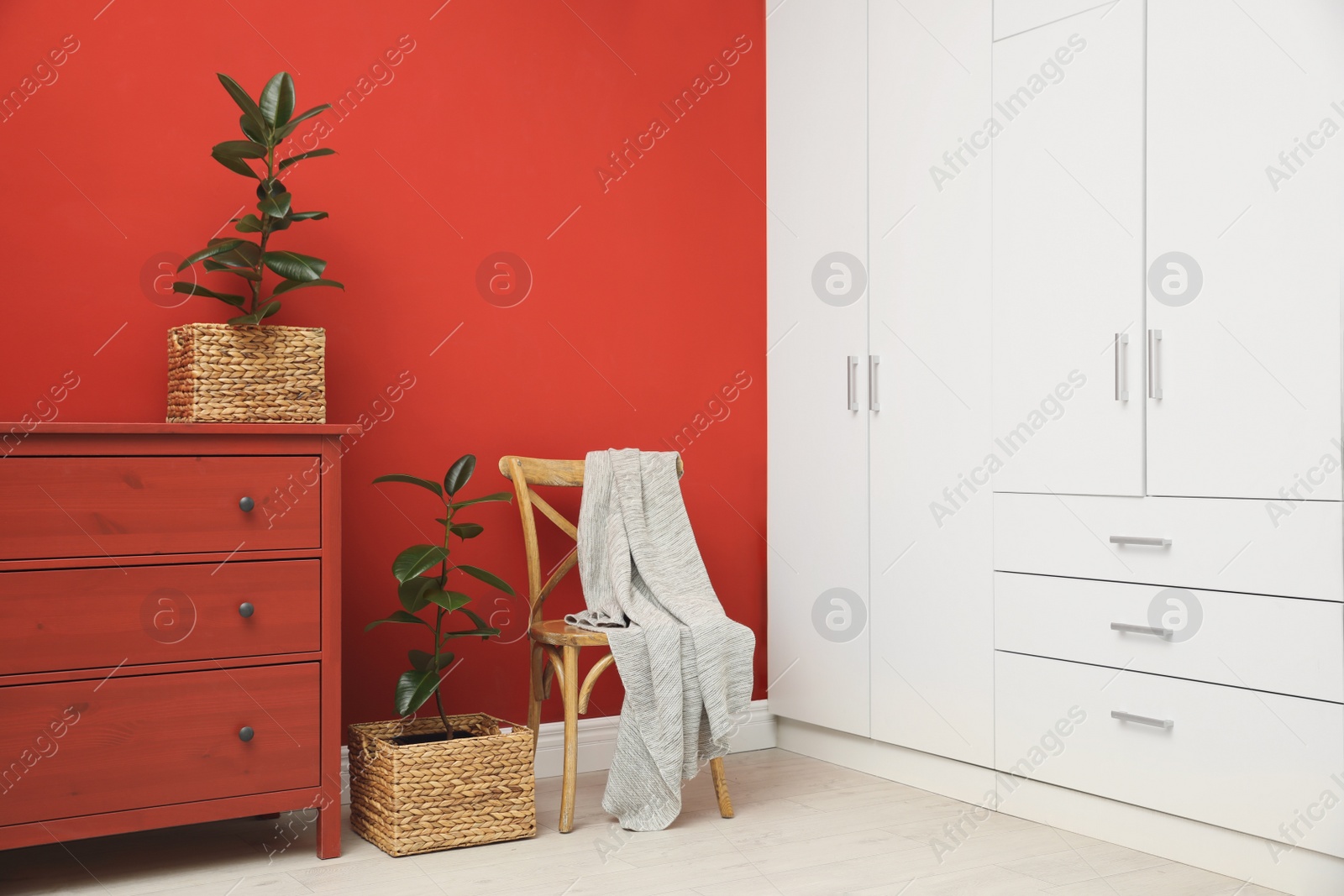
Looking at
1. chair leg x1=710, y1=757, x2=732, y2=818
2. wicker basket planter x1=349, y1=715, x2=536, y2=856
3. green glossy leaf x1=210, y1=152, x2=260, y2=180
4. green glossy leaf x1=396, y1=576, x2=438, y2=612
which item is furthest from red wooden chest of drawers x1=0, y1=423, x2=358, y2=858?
chair leg x1=710, y1=757, x2=732, y2=818

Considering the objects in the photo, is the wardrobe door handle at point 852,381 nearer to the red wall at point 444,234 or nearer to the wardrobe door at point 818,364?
the wardrobe door at point 818,364

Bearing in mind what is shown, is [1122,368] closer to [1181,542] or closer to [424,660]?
[1181,542]

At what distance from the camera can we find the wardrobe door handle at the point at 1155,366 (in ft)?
7.62

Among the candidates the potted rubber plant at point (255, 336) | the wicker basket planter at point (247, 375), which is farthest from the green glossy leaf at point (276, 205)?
the wicker basket planter at point (247, 375)

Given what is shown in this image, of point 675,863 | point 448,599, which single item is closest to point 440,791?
point 448,599

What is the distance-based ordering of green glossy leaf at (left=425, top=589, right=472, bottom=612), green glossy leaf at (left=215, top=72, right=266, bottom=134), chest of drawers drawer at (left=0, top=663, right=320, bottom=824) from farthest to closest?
green glossy leaf at (left=425, top=589, right=472, bottom=612), green glossy leaf at (left=215, top=72, right=266, bottom=134), chest of drawers drawer at (left=0, top=663, right=320, bottom=824)

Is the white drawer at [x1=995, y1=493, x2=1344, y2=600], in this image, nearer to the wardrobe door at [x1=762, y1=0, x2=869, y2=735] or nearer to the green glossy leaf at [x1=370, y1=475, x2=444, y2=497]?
the wardrobe door at [x1=762, y1=0, x2=869, y2=735]

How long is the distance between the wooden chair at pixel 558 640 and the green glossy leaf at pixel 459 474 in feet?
0.75

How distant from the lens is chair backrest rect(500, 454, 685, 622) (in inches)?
109

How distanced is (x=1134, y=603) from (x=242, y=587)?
5.97 ft

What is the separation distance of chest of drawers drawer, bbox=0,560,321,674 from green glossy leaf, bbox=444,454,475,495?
376 millimetres

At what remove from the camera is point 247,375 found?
229 centimetres

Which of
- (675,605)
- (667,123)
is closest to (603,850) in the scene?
(675,605)

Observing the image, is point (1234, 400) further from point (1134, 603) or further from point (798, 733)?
point (798, 733)
